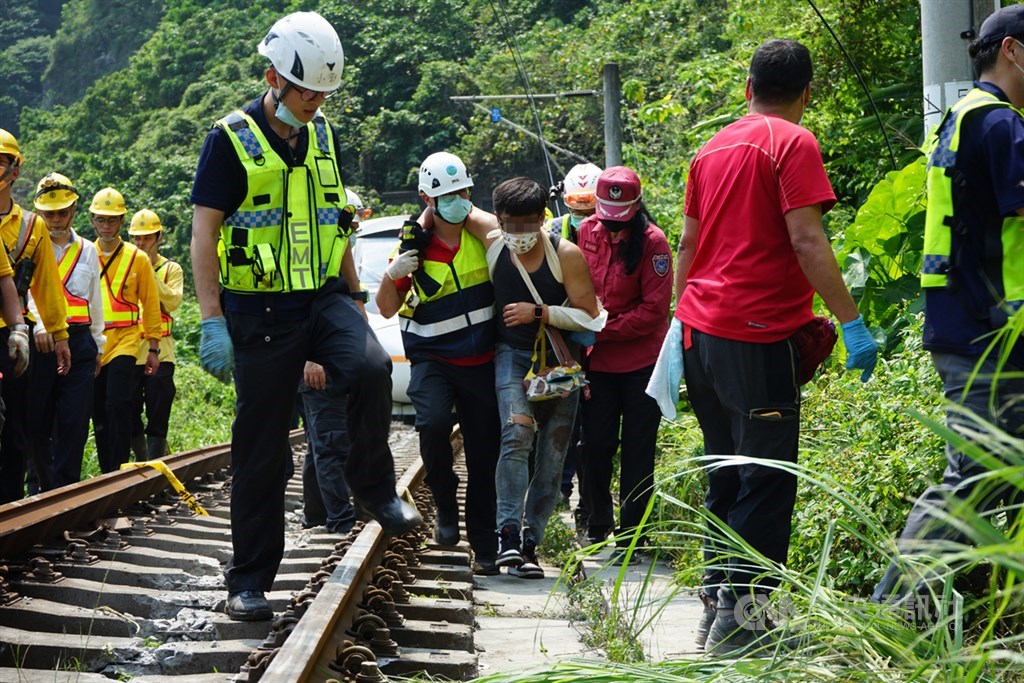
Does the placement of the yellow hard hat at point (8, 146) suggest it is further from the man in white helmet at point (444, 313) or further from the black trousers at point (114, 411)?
the black trousers at point (114, 411)

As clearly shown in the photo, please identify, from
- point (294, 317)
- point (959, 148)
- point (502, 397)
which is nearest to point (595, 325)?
point (502, 397)

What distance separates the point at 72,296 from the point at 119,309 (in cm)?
151

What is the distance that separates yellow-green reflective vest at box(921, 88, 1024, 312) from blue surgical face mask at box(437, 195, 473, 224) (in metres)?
2.75

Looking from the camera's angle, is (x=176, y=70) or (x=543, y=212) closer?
(x=543, y=212)

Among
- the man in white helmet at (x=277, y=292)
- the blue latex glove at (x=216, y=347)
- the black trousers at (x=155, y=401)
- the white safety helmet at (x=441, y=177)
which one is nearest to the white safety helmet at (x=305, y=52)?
the man in white helmet at (x=277, y=292)

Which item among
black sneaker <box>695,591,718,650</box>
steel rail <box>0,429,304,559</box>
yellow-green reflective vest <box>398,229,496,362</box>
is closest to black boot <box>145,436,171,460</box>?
steel rail <box>0,429,304,559</box>

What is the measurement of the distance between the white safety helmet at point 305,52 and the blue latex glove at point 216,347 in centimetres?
92

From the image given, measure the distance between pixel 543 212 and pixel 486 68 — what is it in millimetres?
46250

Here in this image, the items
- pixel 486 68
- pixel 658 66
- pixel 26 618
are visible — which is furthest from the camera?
pixel 486 68

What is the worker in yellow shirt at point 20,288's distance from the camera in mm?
7090

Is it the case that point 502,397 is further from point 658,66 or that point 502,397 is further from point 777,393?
point 658,66

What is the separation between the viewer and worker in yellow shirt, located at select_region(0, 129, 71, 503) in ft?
23.3

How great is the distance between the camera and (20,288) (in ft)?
23.5

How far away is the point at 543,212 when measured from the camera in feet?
21.3
